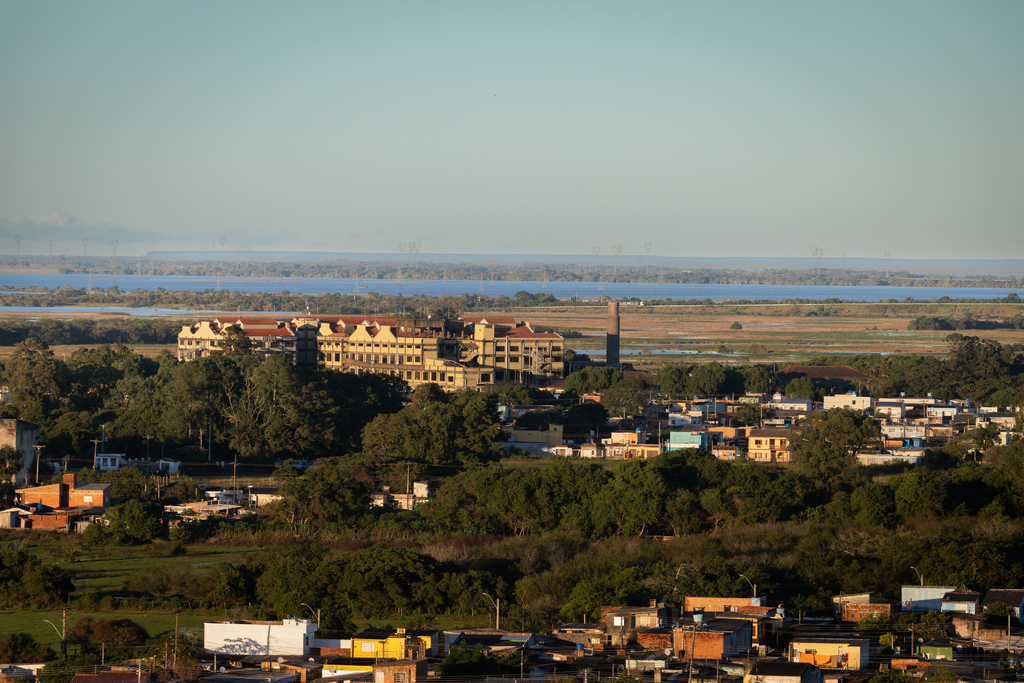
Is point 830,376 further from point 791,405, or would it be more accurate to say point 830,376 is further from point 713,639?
point 713,639

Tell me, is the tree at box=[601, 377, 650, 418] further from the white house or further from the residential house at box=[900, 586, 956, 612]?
the white house

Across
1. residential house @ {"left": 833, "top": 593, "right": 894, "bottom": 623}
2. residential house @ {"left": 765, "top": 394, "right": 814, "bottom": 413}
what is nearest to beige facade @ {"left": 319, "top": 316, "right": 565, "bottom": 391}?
residential house @ {"left": 765, "top": 394, "right": 814, "bottom": 413}

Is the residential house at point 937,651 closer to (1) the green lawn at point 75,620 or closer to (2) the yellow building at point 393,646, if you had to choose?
(2) the yellow building at point 393,646

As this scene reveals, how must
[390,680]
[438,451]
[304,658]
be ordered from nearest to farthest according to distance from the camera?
[390,680]
[304,658]
[438,451]

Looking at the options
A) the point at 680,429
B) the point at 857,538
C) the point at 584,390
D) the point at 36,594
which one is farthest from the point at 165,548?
the point at 584,390

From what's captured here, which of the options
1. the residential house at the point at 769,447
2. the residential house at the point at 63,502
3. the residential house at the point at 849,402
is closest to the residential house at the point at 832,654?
the residential house at the point at 63,502

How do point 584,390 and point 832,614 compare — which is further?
point 584,390

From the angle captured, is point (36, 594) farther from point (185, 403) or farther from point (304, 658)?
point (185, 403)
